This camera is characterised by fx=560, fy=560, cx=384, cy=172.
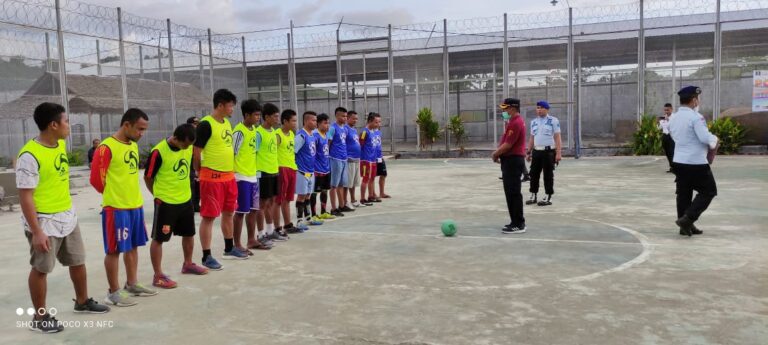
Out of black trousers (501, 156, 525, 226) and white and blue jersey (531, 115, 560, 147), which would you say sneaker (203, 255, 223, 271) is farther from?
white and blue jersey (531, 115, 560, 147)

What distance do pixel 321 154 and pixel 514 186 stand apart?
3.13 metres

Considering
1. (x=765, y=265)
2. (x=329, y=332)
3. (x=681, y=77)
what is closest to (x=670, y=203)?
(x=765, y=265)

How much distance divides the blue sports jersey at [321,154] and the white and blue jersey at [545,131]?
3.96 metres

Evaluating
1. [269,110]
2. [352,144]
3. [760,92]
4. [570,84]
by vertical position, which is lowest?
[352,144]

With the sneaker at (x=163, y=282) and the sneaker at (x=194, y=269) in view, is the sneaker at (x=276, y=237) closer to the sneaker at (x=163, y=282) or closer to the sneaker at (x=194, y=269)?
the sneaker at (x=194, y=269)

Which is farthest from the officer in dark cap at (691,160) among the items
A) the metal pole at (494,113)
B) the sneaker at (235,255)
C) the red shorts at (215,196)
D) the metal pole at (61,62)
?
the metal pole at (61,62)

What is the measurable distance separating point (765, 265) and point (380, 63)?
74.6ft

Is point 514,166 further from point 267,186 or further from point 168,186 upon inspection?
point 168,186

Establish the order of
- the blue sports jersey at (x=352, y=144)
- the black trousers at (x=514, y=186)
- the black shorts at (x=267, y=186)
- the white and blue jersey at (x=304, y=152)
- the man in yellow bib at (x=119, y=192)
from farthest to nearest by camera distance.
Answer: the blue sports jersey at (x=352, y=144), the white and blue jersey at (x=304, y=152), the black trousers at (x=514, y=186), the black shorts at (x=267, y=186), the man in yellow bib at (x=119, y=192)

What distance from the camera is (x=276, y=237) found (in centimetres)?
766

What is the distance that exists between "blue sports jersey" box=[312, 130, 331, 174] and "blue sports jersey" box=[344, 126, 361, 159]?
101cm

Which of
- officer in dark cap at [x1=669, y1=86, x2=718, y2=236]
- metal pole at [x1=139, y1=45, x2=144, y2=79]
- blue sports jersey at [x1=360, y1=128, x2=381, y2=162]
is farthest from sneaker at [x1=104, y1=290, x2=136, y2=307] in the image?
metal pole at [x1=139, y1=45, x2=144, y2=79]

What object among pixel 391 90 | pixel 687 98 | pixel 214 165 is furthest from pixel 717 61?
pixel 214 165

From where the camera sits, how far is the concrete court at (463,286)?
4.09 metres
